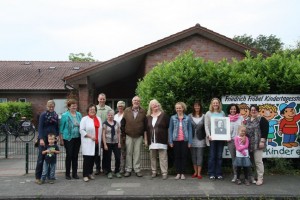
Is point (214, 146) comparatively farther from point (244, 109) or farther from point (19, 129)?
point (19, 129)

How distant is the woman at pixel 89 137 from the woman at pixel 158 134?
4.02 ft

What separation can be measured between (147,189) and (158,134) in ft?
4.82

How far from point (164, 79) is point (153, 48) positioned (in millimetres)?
6398

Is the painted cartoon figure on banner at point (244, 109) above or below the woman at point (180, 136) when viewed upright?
above

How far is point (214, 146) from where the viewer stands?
880cm

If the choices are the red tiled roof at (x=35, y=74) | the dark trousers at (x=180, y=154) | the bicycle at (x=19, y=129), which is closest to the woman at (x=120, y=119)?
the dark trousers at (x=180, y=154)

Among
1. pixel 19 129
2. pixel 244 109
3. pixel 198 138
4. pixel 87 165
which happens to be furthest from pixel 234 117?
pixel 19 129

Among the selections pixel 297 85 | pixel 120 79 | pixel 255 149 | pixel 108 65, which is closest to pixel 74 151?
pixel 255 149

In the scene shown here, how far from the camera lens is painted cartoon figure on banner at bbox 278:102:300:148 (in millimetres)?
9586

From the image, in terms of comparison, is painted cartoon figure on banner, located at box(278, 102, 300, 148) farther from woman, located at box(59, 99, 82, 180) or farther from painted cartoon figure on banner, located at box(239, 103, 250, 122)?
woman, located at box(59, 99, 82, 180)

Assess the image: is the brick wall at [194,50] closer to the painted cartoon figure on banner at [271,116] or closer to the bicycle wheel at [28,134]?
the painted cartoon figure on banner at [271,116]

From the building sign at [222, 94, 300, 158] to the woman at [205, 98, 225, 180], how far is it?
0.82m

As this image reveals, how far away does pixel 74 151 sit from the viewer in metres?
8.91

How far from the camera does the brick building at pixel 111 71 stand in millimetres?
15523
